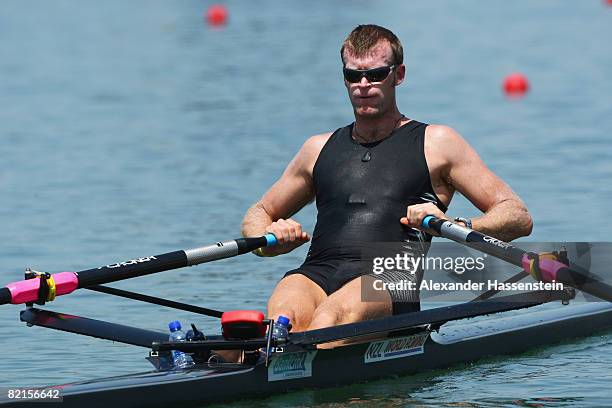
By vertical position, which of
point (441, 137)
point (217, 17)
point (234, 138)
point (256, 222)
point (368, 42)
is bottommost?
point (256, 222)

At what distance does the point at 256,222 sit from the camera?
8.54 metres

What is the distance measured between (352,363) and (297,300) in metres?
0.45

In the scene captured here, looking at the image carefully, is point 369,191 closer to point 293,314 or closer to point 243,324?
point 293,314

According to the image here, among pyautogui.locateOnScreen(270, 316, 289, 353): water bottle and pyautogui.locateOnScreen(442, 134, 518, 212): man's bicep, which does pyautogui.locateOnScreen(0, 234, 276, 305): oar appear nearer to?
pyautogui.locateOnScreen(270, 316, 289, 353): water bottle

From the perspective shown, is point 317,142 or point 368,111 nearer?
point 368,111

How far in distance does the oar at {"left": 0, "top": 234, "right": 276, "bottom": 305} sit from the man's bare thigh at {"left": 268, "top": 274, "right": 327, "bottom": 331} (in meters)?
0.35

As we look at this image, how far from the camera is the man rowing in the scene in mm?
7996

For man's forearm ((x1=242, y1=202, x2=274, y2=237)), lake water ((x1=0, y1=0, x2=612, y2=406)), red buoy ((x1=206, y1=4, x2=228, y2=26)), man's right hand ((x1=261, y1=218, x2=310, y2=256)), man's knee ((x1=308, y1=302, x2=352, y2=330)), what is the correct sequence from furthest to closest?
red buoy ((x1=206, y1=4, x2=228, y2=26)) → lake water ((x1=0, y1=0, x2=612, y2=406)) → man's forearm ((x1=242, y1=202, x2=274, y2=237)) → man's right hand ((x1=261, y1=218, x2=310, y2=256)) → man's knee ((x1=308, y1=302, x2=352, y2=330))

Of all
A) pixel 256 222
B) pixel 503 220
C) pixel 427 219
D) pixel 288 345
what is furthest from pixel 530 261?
pixel 256 222

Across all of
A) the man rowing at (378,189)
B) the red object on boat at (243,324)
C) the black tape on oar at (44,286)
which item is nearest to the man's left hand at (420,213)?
the man rowing at (378,189)

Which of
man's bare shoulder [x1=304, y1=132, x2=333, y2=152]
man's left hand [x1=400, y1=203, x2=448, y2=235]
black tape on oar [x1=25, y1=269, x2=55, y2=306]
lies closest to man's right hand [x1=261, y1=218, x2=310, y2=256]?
man's bare shoulder [x1=304, y1=132, x2=333, y2=152]

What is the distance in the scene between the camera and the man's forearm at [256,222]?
8469 millimetres

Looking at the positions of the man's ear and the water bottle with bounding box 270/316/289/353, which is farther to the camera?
the man's ear
